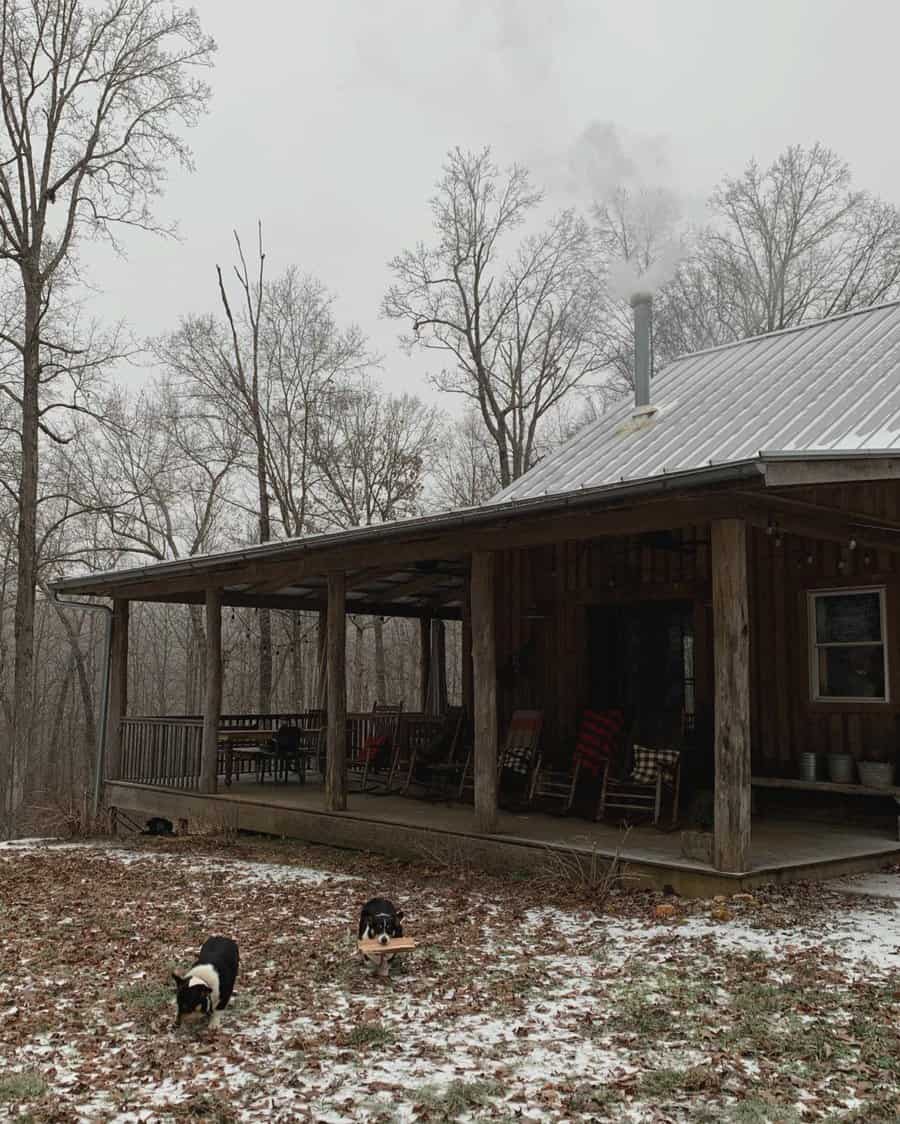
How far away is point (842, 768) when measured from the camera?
916cm

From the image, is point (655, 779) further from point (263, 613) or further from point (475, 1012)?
point (263, 613)

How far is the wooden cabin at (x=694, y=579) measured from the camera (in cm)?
677

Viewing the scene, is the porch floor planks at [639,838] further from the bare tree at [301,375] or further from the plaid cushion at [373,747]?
the bare tree at [301,375]

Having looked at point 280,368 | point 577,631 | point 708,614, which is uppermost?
point 280,368

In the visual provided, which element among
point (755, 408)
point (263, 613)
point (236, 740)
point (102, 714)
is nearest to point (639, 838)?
point (755, 408)

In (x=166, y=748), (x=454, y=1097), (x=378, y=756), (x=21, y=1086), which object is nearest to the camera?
(x=454, y=1097)

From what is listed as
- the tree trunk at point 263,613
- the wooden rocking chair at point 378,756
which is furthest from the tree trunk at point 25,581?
the wooden rocking chair at point 378,756

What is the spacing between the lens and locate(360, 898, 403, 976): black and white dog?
17.8 feet

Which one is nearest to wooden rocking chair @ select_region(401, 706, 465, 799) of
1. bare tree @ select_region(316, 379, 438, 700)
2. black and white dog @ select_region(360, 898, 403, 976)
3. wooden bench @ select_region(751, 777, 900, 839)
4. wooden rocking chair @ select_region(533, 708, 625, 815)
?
wooden rocking chair @ select_region(533, 708, 625, 815)

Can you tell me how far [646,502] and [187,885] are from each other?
4617 millimetres

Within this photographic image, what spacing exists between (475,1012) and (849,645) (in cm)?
587

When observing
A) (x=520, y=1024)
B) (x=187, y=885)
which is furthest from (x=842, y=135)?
(x=520, y=1024)

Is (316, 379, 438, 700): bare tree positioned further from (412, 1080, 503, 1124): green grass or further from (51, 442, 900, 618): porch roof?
(412, 1080, 503, 1124): green grass

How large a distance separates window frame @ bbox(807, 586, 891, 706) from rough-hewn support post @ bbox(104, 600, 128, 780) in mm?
7763
